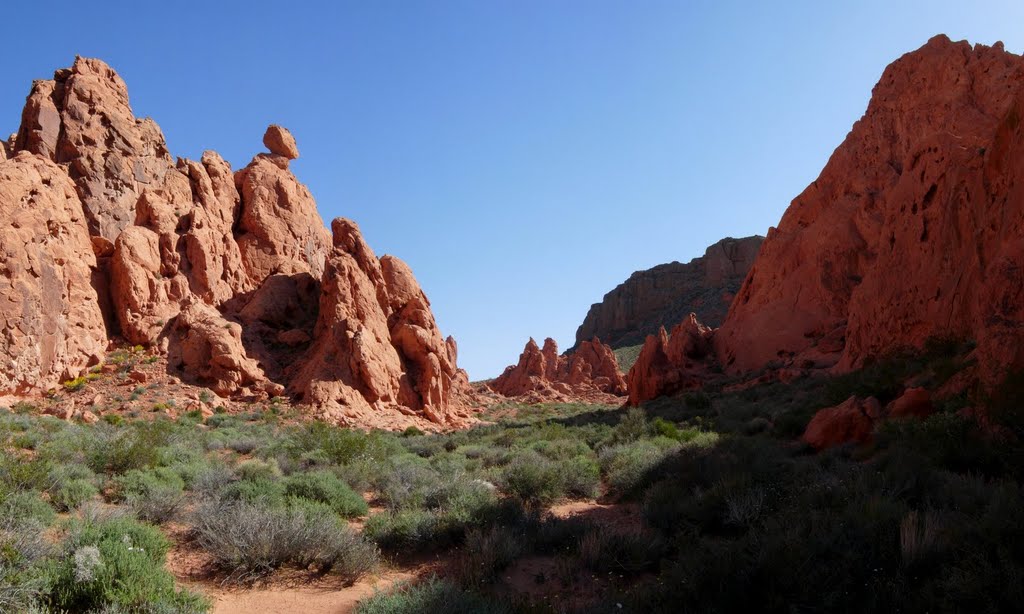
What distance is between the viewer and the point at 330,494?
8.28 metres

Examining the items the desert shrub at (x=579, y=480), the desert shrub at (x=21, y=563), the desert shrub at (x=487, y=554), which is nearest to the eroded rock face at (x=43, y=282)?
the desert shrub at (x=21, y=563)

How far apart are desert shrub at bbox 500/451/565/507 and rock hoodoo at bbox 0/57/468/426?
1459 cm

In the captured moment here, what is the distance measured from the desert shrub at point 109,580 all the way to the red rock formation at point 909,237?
9.11m

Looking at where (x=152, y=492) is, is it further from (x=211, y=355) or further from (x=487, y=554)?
(x=211, y=355)

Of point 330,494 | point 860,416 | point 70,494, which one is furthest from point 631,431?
point 70,494

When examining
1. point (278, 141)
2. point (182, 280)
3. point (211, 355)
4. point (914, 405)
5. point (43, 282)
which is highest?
point (278, 141)

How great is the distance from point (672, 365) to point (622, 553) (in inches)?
870

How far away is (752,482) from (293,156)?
37.1m

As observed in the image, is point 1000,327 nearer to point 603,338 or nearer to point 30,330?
point 30,330

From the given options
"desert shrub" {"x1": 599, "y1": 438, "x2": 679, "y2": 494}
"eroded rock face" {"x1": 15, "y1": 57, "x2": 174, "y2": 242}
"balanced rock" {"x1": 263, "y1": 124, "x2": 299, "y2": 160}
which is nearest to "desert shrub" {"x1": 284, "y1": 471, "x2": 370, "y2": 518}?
"desert shrub" {"x1": 599, "y1": 438, "x2": 679, "y2": 494}

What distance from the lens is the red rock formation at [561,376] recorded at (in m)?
51.1

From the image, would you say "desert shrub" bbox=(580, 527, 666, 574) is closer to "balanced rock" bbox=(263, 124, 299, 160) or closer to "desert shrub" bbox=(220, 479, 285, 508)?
"desert shrub" bbox=(220, 479, 285, 508)

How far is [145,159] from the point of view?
2811 cm

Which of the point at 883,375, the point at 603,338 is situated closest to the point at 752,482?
the point at 883,375
